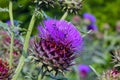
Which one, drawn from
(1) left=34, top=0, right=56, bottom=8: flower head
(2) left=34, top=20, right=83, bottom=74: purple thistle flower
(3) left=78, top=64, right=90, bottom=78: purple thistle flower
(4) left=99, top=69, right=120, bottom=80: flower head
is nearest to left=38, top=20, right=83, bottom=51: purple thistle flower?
(2) left=34, top=20, right=83, bottom=74: purple thistle flower

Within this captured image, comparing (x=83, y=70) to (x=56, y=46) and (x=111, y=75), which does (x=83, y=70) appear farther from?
(x=56, y=46)

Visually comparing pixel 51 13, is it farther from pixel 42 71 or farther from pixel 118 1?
pixel 42 71

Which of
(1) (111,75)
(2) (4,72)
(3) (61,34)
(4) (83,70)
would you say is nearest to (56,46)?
(3) (61,34)

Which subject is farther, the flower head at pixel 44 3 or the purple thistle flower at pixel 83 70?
the purple thistle flower at pixel 83 70

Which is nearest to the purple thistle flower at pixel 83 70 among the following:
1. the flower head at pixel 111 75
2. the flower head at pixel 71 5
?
the flower head at pixel 71 5

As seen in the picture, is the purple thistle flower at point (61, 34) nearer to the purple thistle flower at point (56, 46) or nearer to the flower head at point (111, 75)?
the purple thistle flower at point (56, 46)

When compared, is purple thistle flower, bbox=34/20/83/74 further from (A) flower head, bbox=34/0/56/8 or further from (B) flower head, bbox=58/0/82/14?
(B) flower head, bbox=58/0/82/14
